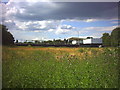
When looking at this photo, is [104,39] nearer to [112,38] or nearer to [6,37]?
[112,38]

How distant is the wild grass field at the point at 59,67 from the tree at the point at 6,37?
167 millimetres

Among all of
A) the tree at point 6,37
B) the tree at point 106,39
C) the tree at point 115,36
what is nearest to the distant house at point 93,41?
the tree at point 106,39

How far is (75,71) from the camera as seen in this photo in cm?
539

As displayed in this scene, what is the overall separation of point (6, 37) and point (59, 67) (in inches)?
63.0

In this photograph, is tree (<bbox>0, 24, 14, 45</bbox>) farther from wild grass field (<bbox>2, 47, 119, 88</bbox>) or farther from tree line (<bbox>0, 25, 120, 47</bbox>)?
wild grass field (<bbox>2, 47, 119, 88</bbox>)

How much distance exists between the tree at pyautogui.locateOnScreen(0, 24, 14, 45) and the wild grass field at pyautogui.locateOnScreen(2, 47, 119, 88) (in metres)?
0.17

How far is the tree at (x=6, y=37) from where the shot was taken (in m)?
5.49

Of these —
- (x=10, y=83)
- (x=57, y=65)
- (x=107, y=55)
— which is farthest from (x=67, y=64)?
(x=10, y=83)

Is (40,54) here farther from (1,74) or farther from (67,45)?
(1,74)

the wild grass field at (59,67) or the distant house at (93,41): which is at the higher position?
the distant house at (93,41)

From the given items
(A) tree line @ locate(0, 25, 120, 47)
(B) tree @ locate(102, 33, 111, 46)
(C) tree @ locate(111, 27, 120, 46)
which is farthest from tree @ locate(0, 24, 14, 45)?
(C) tree @ locate(111, 27, 120, 46)

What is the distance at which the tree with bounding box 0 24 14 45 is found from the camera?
549cm

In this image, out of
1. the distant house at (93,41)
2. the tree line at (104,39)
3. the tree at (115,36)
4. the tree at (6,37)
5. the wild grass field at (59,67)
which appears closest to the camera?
the wild grass field at (59,67)

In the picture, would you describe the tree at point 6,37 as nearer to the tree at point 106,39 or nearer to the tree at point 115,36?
the tree at point 106,39
